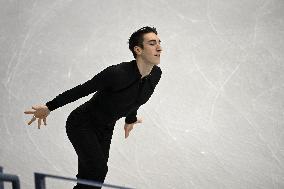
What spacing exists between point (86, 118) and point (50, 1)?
2.50 m

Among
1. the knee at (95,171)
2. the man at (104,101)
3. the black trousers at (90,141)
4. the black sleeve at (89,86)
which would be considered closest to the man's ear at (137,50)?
the man at (104,101)

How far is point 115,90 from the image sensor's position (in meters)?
1.94

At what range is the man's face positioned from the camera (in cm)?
197

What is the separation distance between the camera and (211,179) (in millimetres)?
2736

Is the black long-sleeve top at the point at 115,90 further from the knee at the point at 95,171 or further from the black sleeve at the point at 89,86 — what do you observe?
the knee at the point at 95,171

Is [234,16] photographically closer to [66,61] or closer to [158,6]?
[158,6]

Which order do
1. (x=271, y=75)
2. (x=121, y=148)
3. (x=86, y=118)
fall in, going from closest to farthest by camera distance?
1. (x=86, y=118)
2. (x=121, y=148)
3. (x=271, y=75)

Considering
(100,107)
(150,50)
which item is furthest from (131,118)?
(150,50)

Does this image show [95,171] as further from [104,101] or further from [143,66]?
[143,66]

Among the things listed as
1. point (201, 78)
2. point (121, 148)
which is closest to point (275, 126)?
point (201, 78)

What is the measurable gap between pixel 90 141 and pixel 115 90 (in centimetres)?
26

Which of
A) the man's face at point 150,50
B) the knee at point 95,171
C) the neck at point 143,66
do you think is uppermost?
the man's face at point 150,50

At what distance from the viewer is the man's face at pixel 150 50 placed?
1.97 m

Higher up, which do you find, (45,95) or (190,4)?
(190,4)
